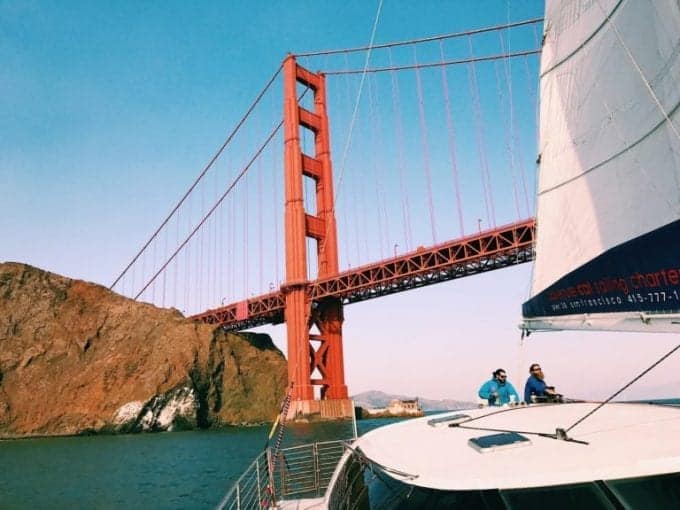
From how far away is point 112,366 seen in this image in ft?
214

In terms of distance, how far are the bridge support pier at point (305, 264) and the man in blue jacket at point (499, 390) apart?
40592 millimetres

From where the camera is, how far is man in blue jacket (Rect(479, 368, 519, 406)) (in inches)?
305

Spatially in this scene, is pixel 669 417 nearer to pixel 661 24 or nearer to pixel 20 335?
pixel 661 24

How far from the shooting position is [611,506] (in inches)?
109

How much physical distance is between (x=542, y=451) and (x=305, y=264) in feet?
168

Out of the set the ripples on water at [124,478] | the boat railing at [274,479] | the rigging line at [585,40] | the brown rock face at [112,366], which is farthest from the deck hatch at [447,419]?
the brown rock face at [112,366]

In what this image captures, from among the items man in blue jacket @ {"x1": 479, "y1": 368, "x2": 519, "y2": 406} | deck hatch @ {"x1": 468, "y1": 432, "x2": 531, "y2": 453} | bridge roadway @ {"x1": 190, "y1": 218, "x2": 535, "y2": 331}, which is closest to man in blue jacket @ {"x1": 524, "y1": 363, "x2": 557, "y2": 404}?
man in blue jacket @ {"x1": 479, "y1": 368, "x2": 519, "y2": 406}

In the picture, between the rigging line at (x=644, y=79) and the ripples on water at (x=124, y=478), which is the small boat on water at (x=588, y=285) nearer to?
the rigging line at (x=644, y=79)

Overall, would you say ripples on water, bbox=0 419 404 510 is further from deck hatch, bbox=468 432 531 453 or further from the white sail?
deck hatch, bbox=468 432 531 453

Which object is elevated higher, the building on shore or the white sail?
the white sail

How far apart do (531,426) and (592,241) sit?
8.41 feet

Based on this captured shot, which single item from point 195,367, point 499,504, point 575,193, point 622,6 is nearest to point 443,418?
point 499,504

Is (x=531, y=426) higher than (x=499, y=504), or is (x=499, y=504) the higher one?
(x=531, y=426)

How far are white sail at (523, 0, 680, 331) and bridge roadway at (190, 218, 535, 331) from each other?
40078 millimetres
